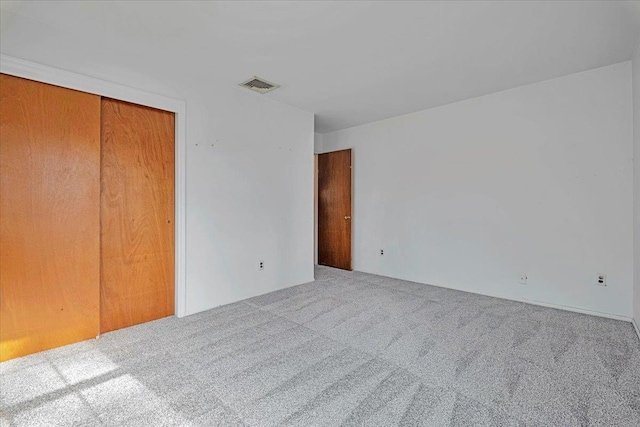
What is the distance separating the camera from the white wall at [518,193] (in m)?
3.04

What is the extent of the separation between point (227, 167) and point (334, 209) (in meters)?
2.51

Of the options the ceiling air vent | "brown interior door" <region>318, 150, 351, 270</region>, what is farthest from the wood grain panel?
"brown interior door" <region>318, 150, 351, 270</region>

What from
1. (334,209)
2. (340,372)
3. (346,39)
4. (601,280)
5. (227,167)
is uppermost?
(346,39)

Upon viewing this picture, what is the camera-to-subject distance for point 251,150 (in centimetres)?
377

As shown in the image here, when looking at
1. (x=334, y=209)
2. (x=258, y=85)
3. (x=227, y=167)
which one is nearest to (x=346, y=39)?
(x=258, y=85)

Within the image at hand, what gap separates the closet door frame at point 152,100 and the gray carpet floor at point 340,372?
0.55m

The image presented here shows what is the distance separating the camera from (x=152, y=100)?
115 inches

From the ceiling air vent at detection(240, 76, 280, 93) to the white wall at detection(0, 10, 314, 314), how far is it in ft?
0.51

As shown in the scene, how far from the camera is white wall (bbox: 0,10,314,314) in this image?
2529 mm

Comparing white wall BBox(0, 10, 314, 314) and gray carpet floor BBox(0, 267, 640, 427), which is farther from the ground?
white wall BBox(0, 10, 314, 314)

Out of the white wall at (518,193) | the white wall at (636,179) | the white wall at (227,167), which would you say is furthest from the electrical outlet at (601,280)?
the white wall at (227,167)

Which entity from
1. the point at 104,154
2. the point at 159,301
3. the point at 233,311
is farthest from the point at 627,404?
the point at 104,154

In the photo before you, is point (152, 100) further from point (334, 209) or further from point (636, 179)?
point (636, 179)

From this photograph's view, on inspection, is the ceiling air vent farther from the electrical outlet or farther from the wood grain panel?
the electrical outlet
